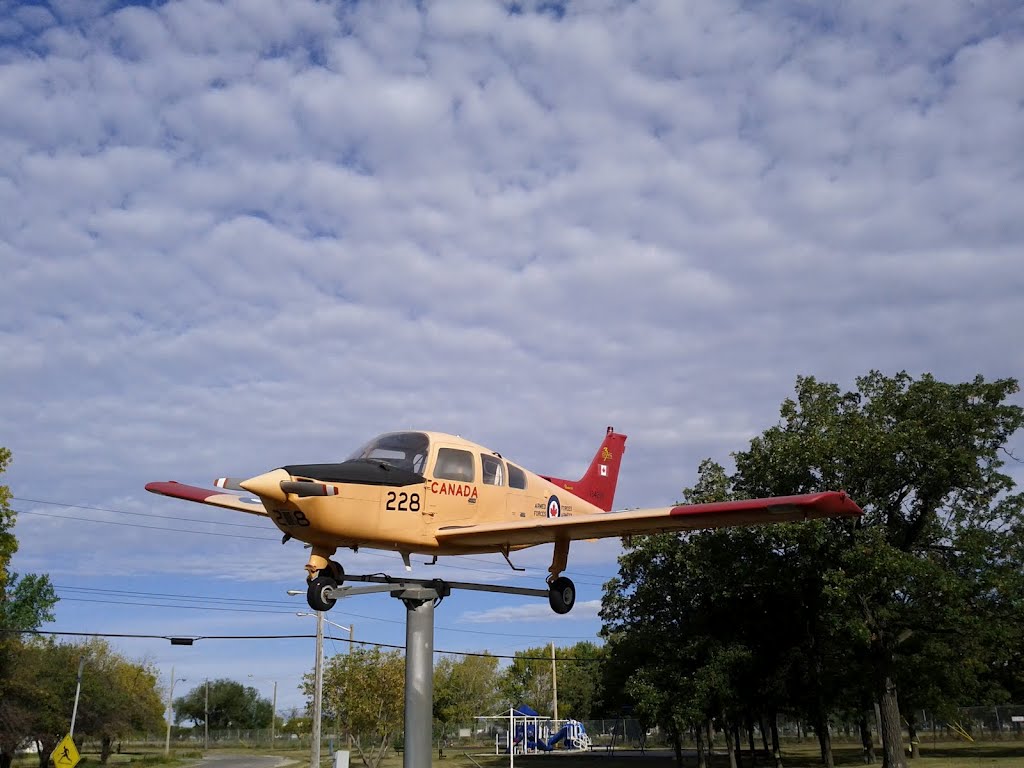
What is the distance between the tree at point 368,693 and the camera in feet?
154

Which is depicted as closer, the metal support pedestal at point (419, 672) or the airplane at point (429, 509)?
the airplane at point (429, 509)

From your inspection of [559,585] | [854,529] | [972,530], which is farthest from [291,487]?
[972,530]

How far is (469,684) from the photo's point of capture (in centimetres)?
9925

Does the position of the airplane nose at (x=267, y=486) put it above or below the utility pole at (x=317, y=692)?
above

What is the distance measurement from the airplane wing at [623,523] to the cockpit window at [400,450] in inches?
43.2

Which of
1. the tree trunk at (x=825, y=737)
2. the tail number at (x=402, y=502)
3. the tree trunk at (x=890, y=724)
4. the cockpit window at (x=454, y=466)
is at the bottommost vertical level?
the tree trunk at (x=825, y=737)

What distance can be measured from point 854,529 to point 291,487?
2788 cm

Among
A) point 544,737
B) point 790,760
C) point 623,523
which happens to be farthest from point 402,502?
point 544,737

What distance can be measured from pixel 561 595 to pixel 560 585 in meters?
0.18

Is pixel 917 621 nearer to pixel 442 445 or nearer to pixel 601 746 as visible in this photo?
pixel 442 445

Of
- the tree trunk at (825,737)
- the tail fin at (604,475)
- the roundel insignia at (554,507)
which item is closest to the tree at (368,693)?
the tree trunk at (825,737)

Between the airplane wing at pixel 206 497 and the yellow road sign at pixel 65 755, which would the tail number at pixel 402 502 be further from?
the yellow road sign at pixel 65 755

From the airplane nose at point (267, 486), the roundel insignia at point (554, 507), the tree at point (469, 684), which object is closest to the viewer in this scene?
the airplane nose at point (267, 486)

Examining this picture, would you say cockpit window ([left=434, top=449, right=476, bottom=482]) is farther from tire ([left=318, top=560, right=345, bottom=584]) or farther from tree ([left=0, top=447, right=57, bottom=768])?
tree ([left=0, top=447, right=57, bottom=768])
